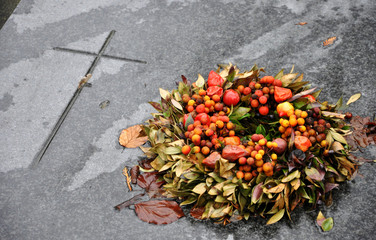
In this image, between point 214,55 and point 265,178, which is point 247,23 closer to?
point 214,55

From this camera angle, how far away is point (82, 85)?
9.40 feet

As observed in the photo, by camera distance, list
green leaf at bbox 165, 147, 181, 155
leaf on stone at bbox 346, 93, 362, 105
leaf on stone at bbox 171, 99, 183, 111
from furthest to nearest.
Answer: leaf on stone at bbox 346, 93, 362, 105 → leaf on stone at bbox 171, 99, 183, 111 → green leaf at bbox 165, 147, 181, 155

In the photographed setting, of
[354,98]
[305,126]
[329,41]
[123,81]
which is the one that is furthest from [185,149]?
[329,41]

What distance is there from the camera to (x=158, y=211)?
2021 mm

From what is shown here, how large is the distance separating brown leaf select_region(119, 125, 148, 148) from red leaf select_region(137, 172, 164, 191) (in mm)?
301

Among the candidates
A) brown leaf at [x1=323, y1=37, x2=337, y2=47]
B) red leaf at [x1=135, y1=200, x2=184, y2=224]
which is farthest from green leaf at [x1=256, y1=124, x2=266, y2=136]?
brown leaf at [x1=323, y1=37, x2=337, y2=47]

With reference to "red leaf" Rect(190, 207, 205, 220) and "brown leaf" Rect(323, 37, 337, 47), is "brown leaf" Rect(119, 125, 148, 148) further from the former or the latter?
"brown leaf" Rect(323, 37, 337, 47)

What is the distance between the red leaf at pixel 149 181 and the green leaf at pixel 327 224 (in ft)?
3.48

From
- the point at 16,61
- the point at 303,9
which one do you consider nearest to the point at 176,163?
the point at 16,61

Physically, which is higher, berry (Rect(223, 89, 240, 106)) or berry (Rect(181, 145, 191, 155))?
berry (Rect(223, 89, 240, 106))

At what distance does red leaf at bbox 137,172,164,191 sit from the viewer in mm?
2123

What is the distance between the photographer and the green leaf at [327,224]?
1.85 meters

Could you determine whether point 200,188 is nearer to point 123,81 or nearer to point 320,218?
point 320,218

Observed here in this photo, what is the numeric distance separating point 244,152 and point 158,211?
69cm
